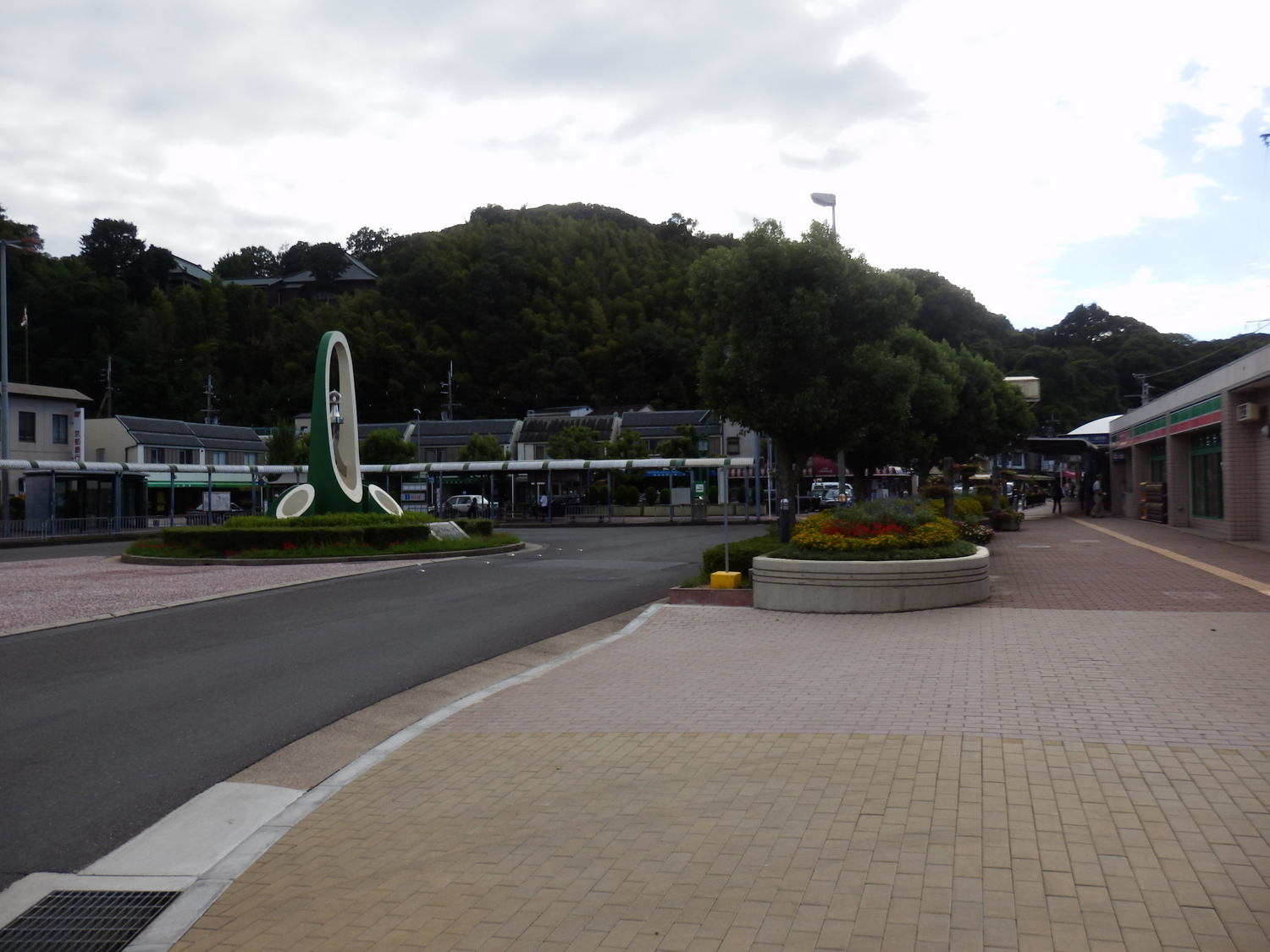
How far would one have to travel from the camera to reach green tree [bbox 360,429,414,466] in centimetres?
6412

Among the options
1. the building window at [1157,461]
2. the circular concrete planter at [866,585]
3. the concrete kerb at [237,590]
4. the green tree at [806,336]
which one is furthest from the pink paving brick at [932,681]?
the building window at [1157,461]

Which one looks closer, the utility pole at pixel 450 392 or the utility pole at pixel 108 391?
the utility pole at pixel 108 391

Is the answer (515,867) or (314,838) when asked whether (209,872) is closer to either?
(314,838)

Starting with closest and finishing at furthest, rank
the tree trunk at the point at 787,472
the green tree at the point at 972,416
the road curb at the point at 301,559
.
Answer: the tree trunk at the point at 787,472
the road curb at the point at 301,559
the green tree at the point at 972,416

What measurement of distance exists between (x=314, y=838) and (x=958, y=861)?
10.1ft

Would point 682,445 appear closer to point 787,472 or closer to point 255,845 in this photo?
point 787,472

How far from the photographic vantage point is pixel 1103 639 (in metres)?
10.2

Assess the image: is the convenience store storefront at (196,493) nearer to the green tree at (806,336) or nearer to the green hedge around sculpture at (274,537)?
the green hedge around sculpture at (274,537)

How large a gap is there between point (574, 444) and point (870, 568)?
5280 centimetres

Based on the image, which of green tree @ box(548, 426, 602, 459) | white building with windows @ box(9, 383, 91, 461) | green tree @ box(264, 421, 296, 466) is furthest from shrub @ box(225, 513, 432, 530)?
green tree @ box(264, 421, 296, 466)

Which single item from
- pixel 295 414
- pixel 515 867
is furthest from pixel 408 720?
pixel 295 414

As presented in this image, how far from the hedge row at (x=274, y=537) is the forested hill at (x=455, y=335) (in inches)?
2203

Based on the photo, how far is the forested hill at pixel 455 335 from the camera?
75.7 meters

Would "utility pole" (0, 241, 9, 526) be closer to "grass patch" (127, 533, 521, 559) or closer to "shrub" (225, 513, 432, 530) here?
"grass patch" (127, 533, 521, 559)
